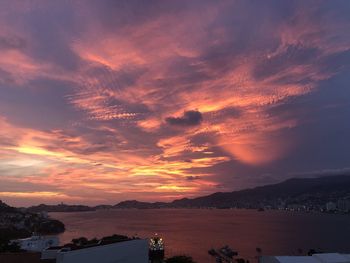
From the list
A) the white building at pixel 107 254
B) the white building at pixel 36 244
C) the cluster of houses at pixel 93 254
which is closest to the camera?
the white building at pixel 107 254

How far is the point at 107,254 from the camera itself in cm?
3180

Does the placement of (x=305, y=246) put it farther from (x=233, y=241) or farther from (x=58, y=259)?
(x=58, y=259)

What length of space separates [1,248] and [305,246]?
97.6 meters

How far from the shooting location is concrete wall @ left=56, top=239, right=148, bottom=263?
1082 inches

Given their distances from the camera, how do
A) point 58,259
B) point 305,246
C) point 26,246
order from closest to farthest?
point 58,259 < point 26,246 < point 305,246

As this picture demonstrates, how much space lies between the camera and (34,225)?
180250mm

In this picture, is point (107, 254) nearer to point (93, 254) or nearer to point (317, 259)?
point (93, 254)

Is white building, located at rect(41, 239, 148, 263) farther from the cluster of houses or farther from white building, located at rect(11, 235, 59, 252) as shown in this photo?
white building, located at rect(11, 235, 59, 252)

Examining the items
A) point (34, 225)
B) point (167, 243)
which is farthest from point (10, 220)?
point (167, 243)

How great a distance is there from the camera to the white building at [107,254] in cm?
2747

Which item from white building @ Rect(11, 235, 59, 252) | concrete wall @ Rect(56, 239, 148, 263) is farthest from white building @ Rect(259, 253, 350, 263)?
white building @ Rect(11, 235, 59, 252)

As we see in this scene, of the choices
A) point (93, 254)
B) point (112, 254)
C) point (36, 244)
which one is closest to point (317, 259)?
point (112, 254)

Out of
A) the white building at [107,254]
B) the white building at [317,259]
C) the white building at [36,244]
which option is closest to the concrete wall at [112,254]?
the white building at [107,254]

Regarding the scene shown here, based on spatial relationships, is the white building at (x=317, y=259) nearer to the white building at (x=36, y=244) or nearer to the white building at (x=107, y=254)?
the white building at (x=107, y=254)
